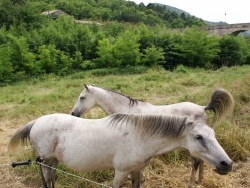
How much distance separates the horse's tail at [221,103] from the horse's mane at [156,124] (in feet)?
4.90

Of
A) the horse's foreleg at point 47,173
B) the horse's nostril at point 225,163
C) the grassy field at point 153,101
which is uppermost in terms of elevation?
the horse's nostril at point 225,163

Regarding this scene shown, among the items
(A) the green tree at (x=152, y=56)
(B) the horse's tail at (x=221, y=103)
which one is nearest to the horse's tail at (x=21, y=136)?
(B) the horse's tail at (x=221, y=103)

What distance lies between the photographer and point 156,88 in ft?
37.3

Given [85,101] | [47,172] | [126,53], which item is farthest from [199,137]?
[126,53]

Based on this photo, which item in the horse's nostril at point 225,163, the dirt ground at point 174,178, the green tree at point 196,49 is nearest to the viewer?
the horse's nostril at point 225,163

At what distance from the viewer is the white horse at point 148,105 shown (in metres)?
3.98

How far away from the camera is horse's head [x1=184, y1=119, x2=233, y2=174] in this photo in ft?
8.03

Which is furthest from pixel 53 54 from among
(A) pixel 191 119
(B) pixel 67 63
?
(A) pixel 191 119

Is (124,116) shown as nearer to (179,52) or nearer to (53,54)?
(53,54)

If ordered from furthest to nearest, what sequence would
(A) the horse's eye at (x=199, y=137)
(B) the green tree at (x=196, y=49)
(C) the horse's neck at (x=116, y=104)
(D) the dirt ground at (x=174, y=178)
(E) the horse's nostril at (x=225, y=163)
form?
(B) the green tree at (x=196, y=49) < (C) the horse's neck at (x=116, y=104) < (D) the dirt ground at (x=174, y=178) < (A) the horse's eye at (x=199, y=137) < (E) the horse's nostril at (x=225, y=163)

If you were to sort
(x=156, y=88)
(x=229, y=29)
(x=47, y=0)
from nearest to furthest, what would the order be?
(x=156, y=88) → (x=229, y=29) → (x=47, y=0)

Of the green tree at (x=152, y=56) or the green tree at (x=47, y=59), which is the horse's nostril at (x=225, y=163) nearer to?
the green tree at (x=47, y=59)

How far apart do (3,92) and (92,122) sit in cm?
972

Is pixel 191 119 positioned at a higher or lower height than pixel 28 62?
higher
